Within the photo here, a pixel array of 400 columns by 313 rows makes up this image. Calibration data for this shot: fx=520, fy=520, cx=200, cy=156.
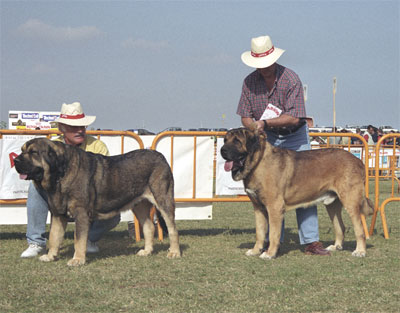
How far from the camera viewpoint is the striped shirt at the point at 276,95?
260 inches

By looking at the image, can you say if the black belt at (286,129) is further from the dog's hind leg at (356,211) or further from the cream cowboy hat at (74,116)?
the cream cowboy hat at (74,116)

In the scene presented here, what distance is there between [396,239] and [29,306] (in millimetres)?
5779

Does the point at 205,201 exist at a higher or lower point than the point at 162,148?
lower

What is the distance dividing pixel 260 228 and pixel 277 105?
62.8 inches

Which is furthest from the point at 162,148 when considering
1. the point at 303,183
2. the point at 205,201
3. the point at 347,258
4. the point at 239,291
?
the point at 239,291

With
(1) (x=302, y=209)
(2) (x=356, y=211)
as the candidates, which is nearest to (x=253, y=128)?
(1) (x=302, y=209)

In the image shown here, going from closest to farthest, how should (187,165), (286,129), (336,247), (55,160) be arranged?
1. (55,160)
2. (286,129)
3. (336,247)
4. (187,165)

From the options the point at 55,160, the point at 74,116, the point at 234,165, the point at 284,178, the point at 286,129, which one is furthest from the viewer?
the point at 286,129

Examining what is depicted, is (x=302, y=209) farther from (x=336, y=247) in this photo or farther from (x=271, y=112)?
(x=271, y=112)

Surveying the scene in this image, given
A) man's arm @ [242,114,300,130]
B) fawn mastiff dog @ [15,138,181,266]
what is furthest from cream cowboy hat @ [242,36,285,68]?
fawn mastiff dog @ [15,138,181,266]

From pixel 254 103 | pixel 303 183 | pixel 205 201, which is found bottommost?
pixel 205 201

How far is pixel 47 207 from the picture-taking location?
6617 mm

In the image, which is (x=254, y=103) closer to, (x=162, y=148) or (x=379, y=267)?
(x=162, y=148)

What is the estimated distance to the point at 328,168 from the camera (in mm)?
6465
